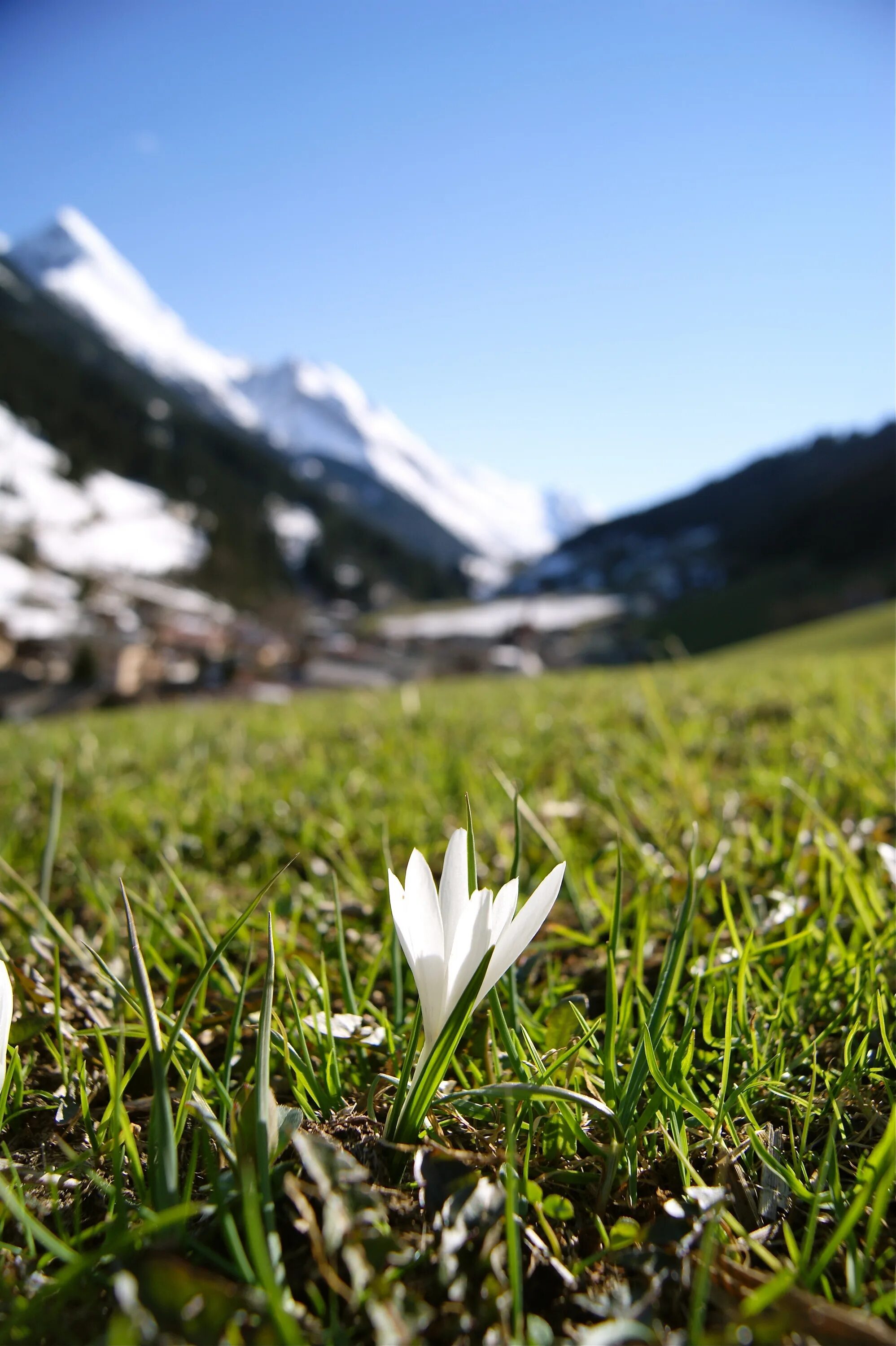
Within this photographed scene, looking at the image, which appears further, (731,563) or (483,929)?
(731,563)

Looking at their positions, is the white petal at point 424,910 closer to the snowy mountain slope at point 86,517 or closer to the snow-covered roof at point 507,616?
the snow-covered roof at point 507,616

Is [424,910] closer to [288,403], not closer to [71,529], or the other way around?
[71,529]

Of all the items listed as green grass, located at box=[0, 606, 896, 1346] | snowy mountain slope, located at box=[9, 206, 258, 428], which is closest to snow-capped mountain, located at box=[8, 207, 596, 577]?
snowy mountain slope, located at box=[9, 206, 258, 428]

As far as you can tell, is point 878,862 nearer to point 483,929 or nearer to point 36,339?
point 483,929

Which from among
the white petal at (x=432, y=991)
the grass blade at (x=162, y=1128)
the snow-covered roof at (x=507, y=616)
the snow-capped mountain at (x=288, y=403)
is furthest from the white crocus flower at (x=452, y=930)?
the snow-capped mountain at (x=288, y=403)

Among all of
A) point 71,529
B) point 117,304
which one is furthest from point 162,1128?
point 117,304

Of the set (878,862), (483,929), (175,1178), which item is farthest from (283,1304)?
(878,862)
